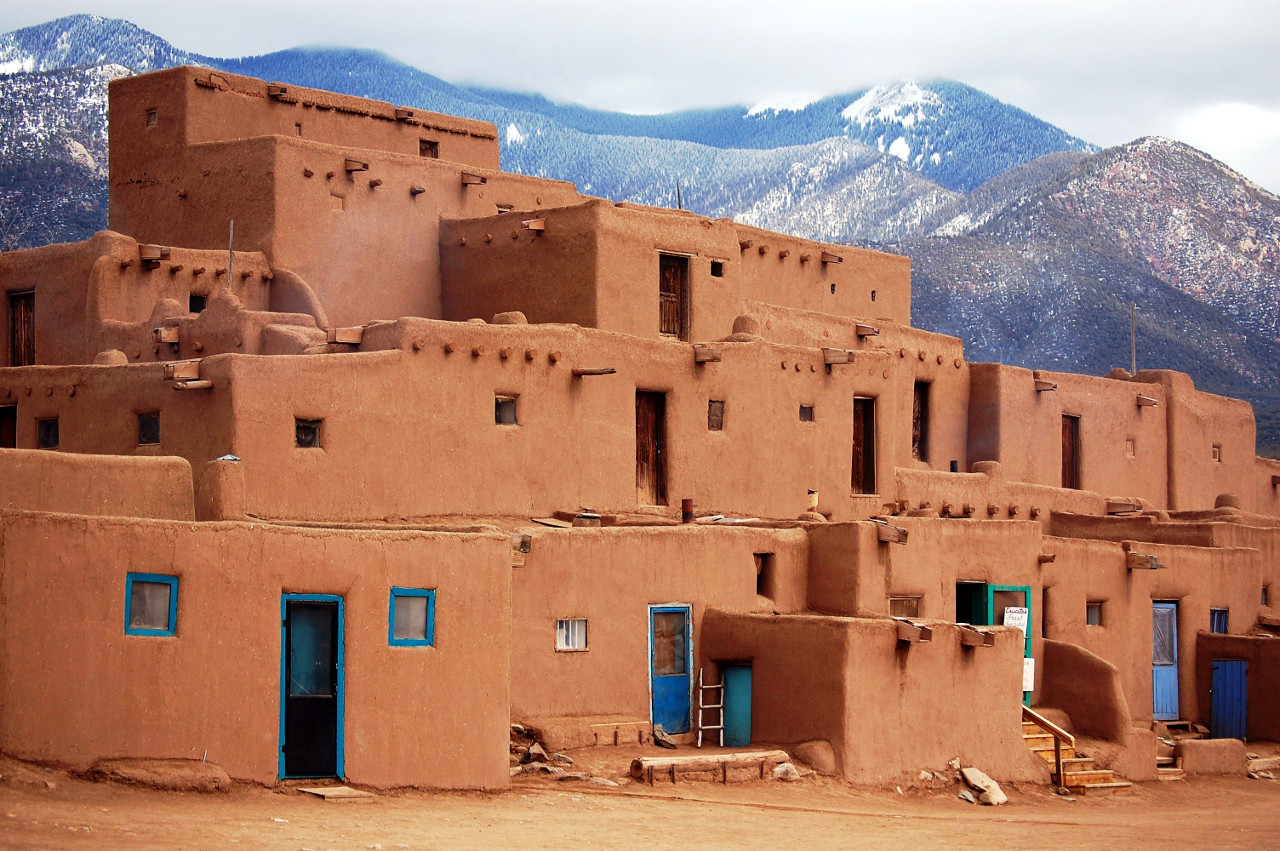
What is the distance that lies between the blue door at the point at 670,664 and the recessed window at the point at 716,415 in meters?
5.17

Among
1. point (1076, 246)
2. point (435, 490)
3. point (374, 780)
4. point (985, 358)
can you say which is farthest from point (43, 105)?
point (374, 780)

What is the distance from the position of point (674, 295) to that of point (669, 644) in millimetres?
7778

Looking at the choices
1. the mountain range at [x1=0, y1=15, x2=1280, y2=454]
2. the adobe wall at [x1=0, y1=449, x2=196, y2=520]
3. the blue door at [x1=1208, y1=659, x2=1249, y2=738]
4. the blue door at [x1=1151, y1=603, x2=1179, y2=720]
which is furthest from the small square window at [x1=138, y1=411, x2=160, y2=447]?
the mountain range at [x1=0, y1=15, x2=1280, y2=454]

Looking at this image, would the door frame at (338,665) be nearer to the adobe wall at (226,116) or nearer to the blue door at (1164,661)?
the adobe wall at (226,116)

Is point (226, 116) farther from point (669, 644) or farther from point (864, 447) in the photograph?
point (669, 644)

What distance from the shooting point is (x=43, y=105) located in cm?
6372

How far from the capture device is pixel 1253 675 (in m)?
26.9

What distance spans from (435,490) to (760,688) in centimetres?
478

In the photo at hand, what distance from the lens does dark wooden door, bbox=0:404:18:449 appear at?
22.9 meters

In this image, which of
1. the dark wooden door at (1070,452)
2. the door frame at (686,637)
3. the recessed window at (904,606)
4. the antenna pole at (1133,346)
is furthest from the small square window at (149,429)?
the antenna pole at (1133,346)

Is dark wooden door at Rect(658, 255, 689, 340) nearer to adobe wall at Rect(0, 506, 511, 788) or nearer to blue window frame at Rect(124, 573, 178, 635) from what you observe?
adobe wall at Rect(0, 506, 511, 788)

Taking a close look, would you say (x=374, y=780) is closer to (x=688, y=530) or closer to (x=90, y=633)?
(x=90, y=633)

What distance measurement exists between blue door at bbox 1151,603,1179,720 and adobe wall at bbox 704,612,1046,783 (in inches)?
265

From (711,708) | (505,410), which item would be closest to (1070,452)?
(505,410)
